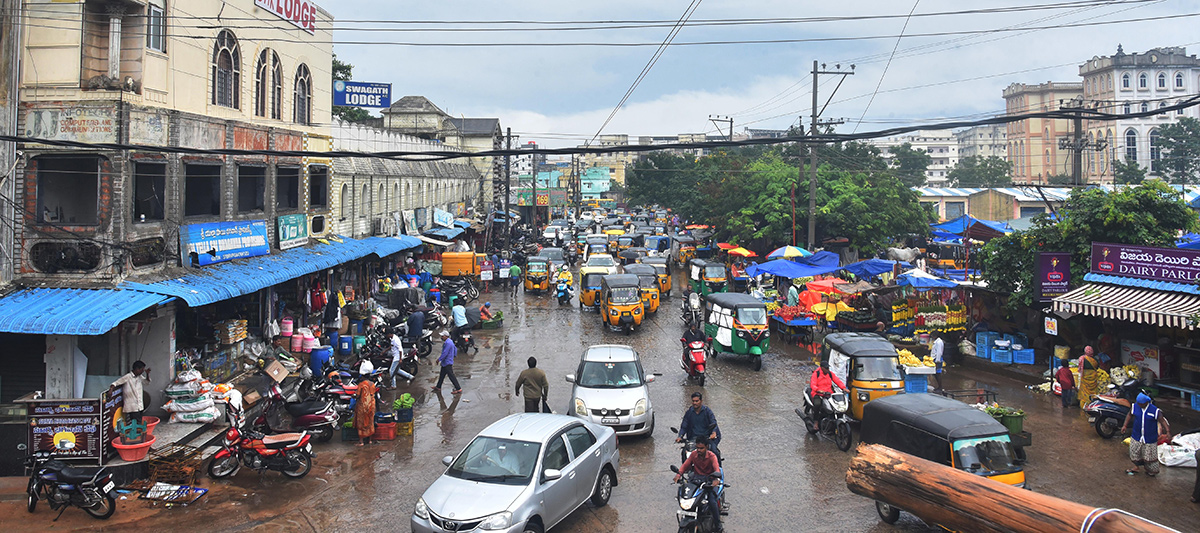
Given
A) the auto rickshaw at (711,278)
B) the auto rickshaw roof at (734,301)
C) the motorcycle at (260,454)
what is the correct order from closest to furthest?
the motorcycle at (260,454) → the auto rickshaw roof at (734,301) → the auto rickshaw at (711,278)

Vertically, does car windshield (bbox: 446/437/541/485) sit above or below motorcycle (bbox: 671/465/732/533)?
above

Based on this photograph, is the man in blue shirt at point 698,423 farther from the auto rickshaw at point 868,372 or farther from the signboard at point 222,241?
the signboard at point 222,241

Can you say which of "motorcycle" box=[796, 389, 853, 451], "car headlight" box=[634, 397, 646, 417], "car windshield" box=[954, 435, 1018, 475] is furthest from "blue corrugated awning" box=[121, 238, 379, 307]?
"car windshield" box=[954, 435, 1018, 475]

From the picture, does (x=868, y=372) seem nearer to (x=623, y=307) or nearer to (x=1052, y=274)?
(x=1052, y=274)

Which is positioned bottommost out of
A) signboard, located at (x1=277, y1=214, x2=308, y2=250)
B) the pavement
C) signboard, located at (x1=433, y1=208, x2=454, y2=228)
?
the pavement

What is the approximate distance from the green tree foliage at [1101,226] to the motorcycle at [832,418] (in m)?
7.18

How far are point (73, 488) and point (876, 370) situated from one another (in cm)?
1218

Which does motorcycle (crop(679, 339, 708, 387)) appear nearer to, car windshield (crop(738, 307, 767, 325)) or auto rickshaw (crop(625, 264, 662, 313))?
car windshield (crop(738, 307, 767, 325))

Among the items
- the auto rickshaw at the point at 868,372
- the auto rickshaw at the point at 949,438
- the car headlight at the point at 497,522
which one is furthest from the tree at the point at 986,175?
the car headlight at the point at 497,522

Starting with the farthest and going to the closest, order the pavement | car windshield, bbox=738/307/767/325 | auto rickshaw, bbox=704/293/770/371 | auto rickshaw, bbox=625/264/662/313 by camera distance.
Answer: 1. auto rickshaw, bbox=625/264/662/313
2. car windshield, bbox=738/307/767/325
3. auto rickshaw, bbox=704/293/770/371
4. the pavement

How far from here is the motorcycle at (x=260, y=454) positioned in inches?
444

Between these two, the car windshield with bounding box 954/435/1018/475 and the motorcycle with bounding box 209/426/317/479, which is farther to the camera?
the motorcycle with bounding box 209/426/317/479

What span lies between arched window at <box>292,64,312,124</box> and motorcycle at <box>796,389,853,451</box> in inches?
574

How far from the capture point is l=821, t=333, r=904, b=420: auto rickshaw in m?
14.2
